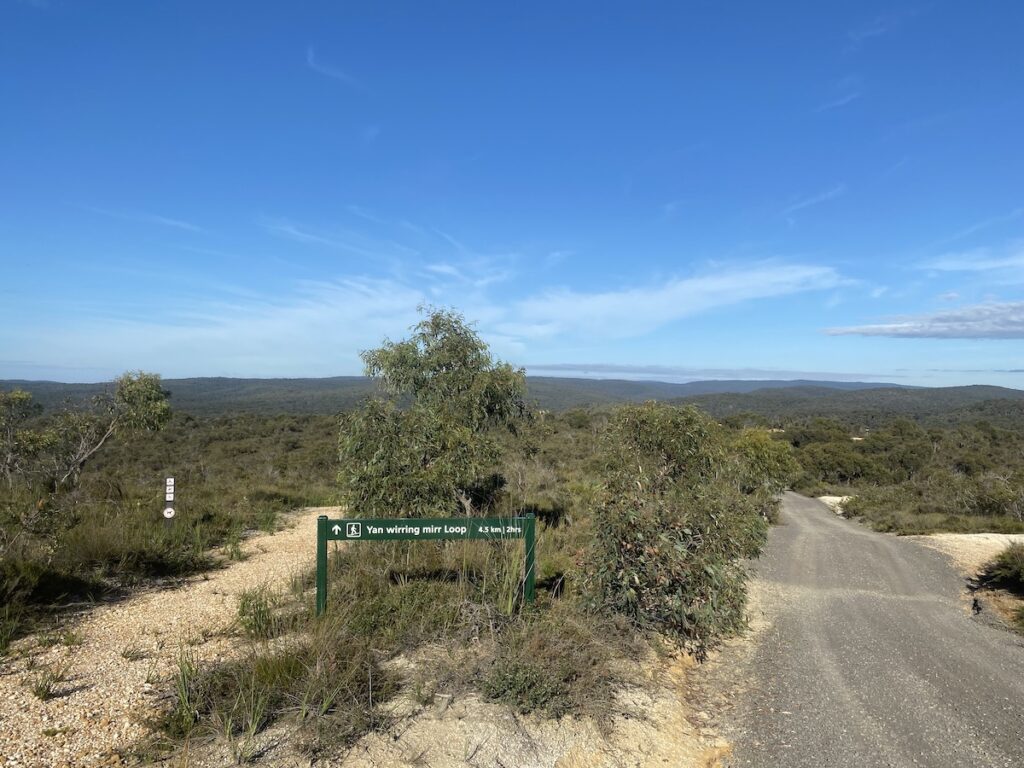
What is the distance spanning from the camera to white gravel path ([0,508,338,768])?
3.70 meters

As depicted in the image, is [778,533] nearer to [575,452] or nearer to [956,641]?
[956,641]

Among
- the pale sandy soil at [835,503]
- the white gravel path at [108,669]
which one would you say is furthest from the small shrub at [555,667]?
the pale sandy soil at [835,503]

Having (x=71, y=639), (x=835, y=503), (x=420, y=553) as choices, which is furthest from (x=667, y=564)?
(x=835, y=503)

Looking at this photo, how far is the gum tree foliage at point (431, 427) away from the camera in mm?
8422

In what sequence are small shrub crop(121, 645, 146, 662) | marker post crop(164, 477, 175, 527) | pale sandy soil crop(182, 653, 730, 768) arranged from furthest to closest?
marker post crop(164, 477, 175, 527)
small shrub crop(121, 645, 146, 662)
pale sandy soil crop(182, 653, 730, 768)

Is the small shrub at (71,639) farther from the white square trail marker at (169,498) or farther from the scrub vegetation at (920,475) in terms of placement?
the scrub vegetation at (920,475)

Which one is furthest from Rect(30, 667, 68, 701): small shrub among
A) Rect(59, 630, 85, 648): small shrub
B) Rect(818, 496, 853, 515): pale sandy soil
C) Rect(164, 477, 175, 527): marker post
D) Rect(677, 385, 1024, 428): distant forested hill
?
Rect(677, 385, 1024, 428): distant forested hill

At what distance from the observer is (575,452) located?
28.2 meters

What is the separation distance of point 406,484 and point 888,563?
29.8 ft

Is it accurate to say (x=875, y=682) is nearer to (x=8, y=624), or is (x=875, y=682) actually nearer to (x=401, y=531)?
(x=401, y=531)

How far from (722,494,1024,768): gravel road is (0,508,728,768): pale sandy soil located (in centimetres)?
52

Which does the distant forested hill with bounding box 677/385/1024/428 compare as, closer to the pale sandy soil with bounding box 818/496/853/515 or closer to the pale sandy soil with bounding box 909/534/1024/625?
the pale sandy soil with bounding box 818/496/853/515

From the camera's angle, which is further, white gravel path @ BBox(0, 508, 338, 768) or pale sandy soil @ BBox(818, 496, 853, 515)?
pale sandy soil @ BBox(818, 496, 853, 515)

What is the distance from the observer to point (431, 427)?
921cm
